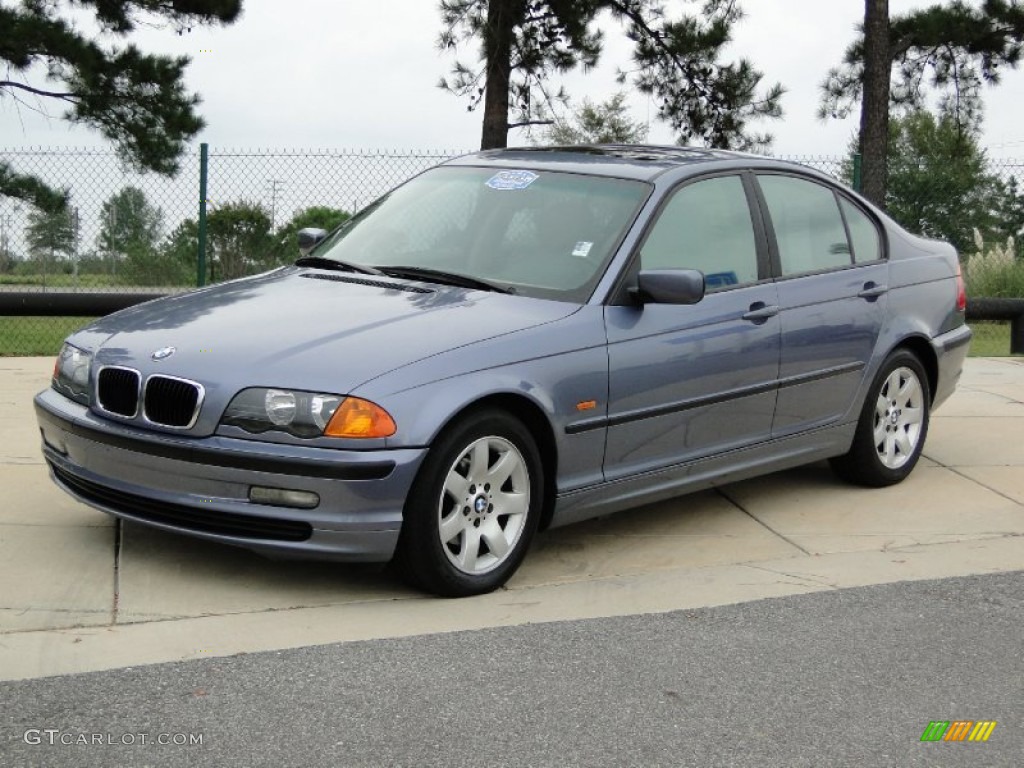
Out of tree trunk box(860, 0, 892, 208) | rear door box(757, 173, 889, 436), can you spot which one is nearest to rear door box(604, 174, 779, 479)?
rear door box(757, 173, 889, 436)

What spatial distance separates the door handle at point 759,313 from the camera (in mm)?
6613

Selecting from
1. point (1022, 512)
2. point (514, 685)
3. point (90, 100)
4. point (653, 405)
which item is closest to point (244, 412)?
point (514, 685)

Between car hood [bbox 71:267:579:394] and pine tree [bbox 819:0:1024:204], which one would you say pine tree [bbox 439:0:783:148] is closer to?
pine tree [bbox 819:0:1024:204]

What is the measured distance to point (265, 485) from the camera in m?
5.21

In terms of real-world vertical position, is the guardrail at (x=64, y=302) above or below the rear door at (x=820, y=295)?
below

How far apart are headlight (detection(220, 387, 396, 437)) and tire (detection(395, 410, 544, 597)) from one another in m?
0.26

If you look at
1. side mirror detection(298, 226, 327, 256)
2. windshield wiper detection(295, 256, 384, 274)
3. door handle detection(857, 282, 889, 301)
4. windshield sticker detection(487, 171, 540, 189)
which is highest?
windshield sticker detection(487, 171, 540, 189)

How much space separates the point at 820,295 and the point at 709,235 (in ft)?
2.36

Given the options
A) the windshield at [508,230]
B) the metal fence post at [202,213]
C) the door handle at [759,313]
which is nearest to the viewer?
the windshield at [508,230]

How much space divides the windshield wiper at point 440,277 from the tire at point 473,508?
29.4 inches

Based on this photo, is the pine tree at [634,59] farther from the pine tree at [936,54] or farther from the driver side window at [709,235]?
the driver side window at [709,235]

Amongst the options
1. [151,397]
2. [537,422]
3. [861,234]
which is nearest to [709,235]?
[861,234]

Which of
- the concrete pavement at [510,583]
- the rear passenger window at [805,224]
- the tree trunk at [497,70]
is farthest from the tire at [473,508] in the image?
the tree trunk at [497,70]

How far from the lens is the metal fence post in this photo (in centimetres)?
1212
